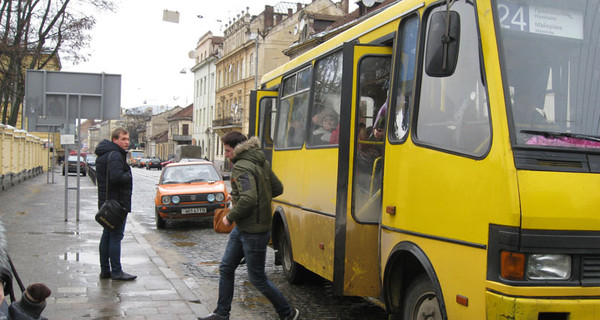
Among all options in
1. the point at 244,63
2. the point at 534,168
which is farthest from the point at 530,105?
the point at 244,63

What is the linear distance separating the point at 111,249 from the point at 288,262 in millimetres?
2329

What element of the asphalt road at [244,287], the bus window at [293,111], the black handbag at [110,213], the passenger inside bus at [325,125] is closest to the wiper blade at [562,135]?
the passenger inside bus at [325,125]

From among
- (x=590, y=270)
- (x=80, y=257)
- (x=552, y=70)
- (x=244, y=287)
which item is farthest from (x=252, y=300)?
(x=552, y=70)

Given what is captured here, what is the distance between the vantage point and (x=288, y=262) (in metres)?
8.70

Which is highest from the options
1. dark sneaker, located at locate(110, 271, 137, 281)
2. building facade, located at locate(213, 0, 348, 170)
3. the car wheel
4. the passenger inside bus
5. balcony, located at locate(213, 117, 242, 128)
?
building facade, located at locate(213, 0, 348, 170)

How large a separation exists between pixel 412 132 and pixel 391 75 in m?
0.75

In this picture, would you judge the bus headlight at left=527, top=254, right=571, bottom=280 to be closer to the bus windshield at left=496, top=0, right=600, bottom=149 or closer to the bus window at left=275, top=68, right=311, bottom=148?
the bus windshield at left=496, top=0, right=600, bottom=149

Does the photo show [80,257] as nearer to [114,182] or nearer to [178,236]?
[114,182]

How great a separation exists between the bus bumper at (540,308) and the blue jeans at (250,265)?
8.56ft

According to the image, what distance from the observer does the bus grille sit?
3965 mm

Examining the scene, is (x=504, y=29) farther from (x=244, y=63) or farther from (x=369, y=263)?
(x=244, y=63)

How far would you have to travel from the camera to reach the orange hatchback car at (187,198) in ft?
52.0

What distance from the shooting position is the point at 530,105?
420 cm

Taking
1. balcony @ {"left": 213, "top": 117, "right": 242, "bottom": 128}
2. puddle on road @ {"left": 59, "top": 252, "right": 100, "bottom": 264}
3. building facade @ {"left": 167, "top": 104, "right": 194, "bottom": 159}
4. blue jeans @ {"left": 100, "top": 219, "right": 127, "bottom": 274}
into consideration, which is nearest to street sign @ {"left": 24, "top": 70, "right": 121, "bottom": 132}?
puddle on road @ {"left": 59, "top": 252, "right": 100, "bottom": 264}
